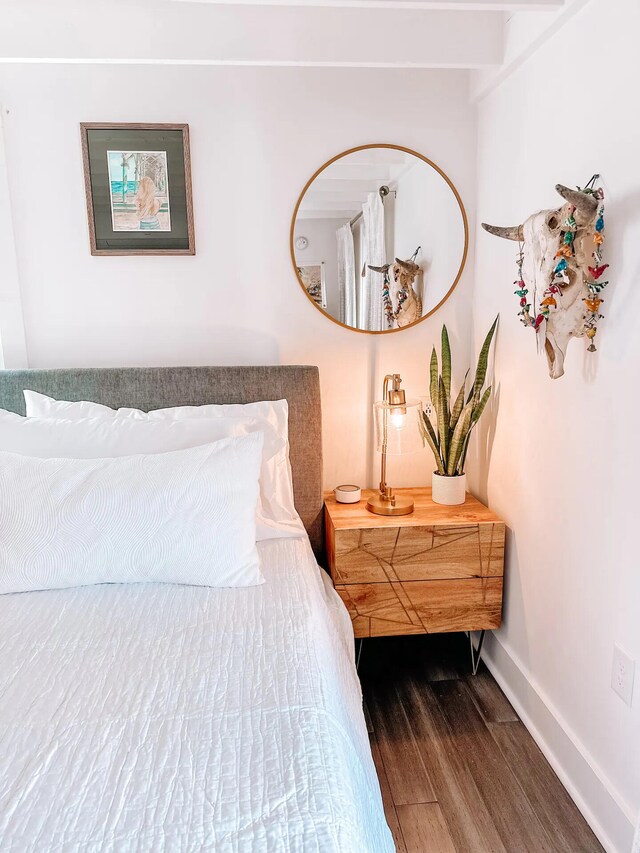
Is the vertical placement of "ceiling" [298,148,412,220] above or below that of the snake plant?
above

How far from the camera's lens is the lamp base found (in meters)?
2.30

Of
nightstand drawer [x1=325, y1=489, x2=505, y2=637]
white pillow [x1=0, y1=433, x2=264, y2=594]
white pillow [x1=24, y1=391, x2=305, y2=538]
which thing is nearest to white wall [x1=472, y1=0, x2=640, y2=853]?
nightstand drawer [x1=325, y1=489, x2=505, y2=637]

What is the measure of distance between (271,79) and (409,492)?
66.6 inches

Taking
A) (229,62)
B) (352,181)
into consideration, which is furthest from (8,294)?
(352,181)

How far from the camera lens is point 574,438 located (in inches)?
71.6

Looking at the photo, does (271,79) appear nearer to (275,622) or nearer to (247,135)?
(247,135)

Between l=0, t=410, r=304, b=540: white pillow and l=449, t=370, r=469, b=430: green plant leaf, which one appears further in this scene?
l=449, t=370, r=469, b=430: green plant leaf

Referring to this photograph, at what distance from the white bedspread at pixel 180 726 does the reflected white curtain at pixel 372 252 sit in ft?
4.12

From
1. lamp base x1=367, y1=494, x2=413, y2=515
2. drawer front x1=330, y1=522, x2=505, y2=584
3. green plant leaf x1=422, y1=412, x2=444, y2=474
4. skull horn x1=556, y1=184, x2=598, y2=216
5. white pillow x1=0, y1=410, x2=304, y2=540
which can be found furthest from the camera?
green plant leaf x1=422, y1=412, x2=444, y2=474

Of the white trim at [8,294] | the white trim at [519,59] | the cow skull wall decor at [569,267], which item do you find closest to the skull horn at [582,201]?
the cow skull wall decor at [569,267]

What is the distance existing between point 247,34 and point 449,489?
175 centimetres

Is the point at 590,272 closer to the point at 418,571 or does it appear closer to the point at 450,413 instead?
the point at 450,413

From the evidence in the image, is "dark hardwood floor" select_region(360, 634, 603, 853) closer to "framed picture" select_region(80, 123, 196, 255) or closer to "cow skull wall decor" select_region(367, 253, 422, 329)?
"cow skull wall decor" select_region(367, 253, 422, 329)

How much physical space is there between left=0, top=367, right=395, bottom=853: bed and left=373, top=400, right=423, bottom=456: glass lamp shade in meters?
0.69
